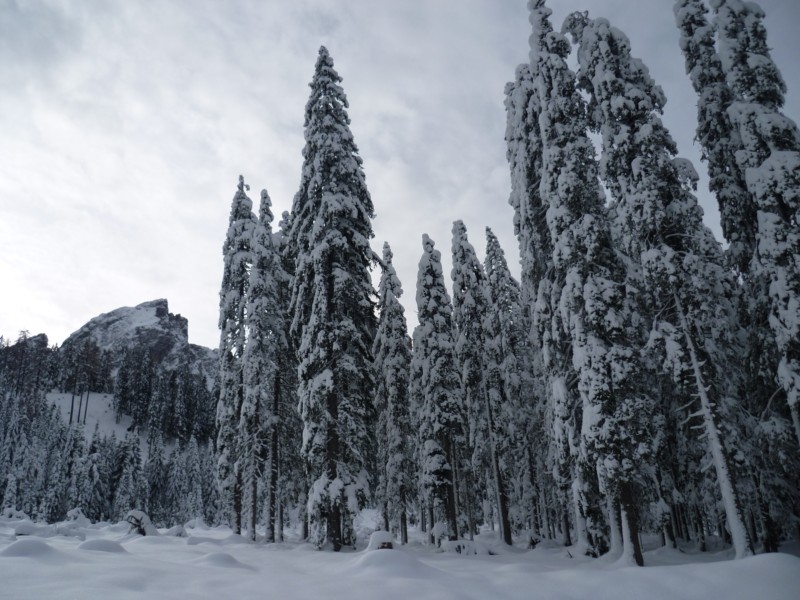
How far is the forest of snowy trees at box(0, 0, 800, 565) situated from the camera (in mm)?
14641

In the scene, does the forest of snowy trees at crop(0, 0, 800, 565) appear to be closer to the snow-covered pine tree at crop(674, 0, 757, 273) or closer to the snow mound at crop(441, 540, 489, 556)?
the snow-covered pine tree at crop(674, 0, 757, 273)

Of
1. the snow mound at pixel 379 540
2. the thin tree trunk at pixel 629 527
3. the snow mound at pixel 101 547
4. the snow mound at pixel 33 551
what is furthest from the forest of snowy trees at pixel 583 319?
the snow mound at pixel 33 551

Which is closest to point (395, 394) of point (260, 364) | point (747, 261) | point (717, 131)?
point (260, 364)

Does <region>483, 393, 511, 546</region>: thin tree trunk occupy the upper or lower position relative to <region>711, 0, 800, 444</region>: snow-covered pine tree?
lower

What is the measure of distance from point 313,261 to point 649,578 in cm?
1513

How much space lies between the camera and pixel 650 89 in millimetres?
16453

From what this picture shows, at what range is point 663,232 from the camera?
15516mm

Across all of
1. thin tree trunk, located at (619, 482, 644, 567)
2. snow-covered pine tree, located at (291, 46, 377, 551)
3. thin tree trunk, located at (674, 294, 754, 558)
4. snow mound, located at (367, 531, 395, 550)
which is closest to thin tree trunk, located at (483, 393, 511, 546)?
snow-covered pine tree, located at (291, 46, 377, 551)

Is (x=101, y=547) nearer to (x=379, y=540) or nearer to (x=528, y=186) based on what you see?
(x=379, y=540)

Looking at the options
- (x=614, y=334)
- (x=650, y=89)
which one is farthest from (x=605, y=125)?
(x=614, y=334)

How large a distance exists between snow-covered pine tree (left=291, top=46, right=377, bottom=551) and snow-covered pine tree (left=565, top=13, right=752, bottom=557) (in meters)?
10.1

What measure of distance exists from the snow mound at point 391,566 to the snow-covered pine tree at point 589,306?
725cm

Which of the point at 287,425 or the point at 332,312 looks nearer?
the point at 332,312

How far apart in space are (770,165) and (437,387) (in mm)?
17905
